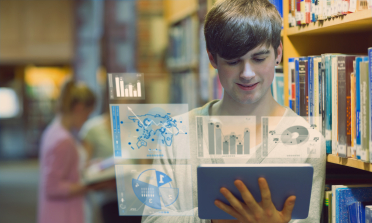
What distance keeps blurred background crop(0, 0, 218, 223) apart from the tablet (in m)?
0.34

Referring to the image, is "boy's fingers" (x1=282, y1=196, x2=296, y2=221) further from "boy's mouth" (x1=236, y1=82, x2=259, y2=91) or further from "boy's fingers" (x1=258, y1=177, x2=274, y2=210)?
"boy's mouth" (x1=236, y1=82, x2=259, y2=91)

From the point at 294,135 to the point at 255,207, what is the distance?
259 millimetres

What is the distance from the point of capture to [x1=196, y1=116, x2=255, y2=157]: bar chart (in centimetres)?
98

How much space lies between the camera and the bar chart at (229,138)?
3.22 ft

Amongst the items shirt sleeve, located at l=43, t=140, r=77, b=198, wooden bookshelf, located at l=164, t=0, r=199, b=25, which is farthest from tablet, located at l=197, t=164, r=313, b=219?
shirt sleeve, located at l=43, t=140, r=77, b=198

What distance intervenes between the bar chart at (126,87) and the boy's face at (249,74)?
238mm

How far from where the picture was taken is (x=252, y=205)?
2.77 feet

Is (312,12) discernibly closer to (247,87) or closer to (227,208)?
(247,87)

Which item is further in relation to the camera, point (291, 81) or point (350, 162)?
point (291, 81)

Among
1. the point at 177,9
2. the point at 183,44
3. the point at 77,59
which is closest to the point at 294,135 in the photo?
the point at 183,44

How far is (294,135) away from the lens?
98cm

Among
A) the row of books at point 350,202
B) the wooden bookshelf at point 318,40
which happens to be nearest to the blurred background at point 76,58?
the wooden bookshelf at point 318,40

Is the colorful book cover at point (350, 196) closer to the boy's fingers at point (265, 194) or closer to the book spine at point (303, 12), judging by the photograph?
the boy's fingers at point (265, 194)

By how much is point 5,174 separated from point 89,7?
3302 millimetres
